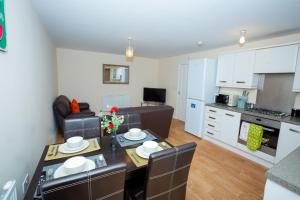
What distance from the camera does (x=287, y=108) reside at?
2719 millimetres

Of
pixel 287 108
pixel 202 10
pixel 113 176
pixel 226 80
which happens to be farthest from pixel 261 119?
pixel 113 176

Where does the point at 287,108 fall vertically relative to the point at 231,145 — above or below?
above

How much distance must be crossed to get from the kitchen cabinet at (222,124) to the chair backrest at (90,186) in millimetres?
2870

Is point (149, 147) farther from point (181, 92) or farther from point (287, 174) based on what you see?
point (181, 92)

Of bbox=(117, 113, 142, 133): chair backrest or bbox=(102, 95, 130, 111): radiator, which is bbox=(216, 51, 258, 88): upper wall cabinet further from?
bbox=(102, 95, 130, 111): radiator

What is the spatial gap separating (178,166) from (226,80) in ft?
9.78

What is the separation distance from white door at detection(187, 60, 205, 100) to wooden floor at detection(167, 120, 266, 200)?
1.34 m

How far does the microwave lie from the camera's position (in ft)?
11.1

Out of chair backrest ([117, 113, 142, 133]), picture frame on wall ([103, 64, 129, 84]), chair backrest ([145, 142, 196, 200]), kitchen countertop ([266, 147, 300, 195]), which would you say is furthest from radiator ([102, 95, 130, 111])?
kitchen countertop ([266, 147, 300, 195])

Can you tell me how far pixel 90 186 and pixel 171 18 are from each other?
2.25 meters

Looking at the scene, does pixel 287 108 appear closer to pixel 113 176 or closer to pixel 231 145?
pixel 231 145

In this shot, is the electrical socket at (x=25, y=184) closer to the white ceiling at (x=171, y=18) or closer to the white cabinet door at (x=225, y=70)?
the white ceiling at (x=171, y=18)

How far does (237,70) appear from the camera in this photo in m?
3.21

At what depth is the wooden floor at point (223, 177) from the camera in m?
1.93
